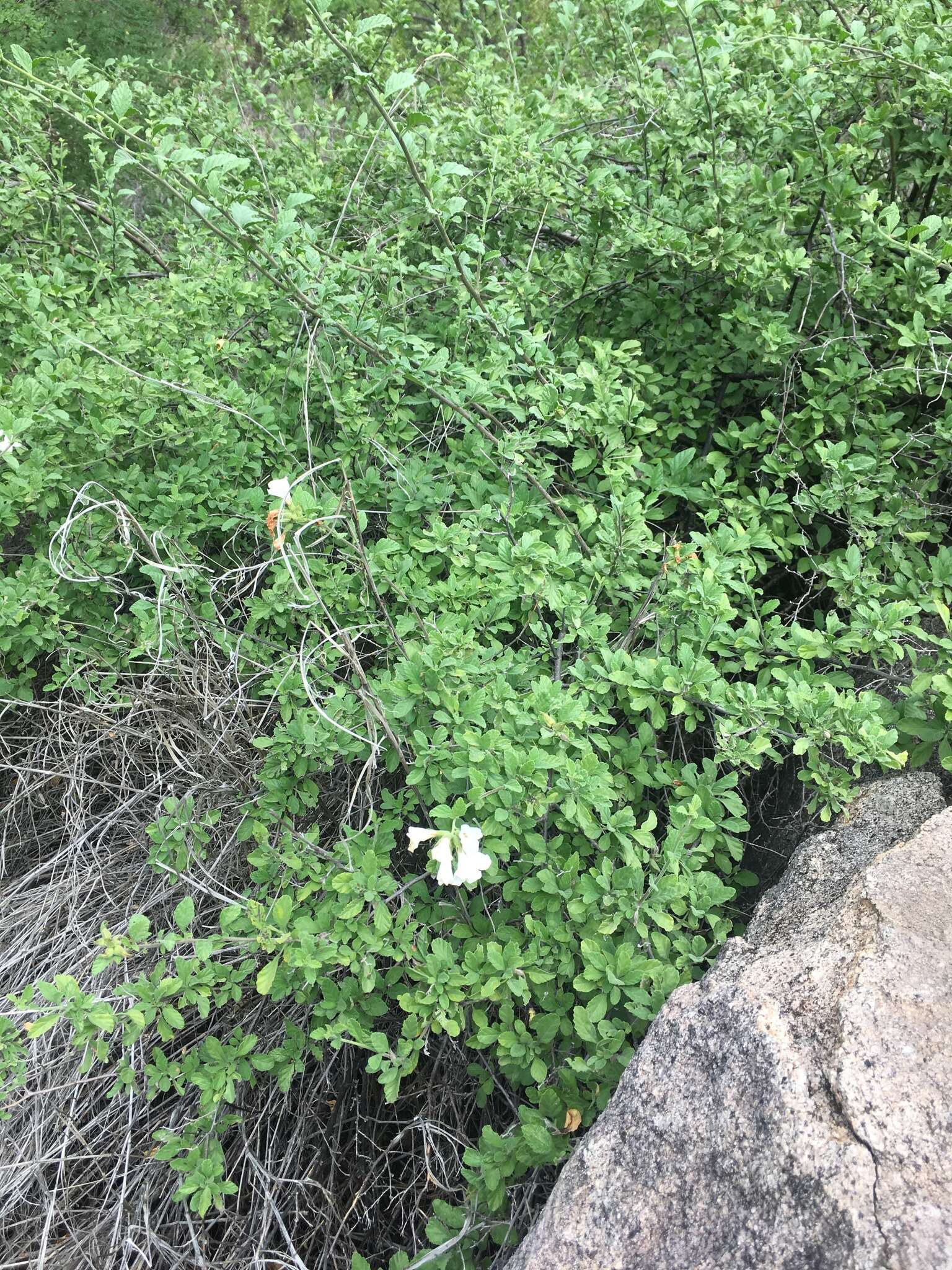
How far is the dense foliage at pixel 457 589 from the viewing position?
159 cm

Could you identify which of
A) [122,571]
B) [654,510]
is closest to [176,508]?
[122,571]

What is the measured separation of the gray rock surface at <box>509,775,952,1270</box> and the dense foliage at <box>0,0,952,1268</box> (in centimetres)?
18

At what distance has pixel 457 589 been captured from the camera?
6.29 feet

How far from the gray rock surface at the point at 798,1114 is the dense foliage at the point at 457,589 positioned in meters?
0.18

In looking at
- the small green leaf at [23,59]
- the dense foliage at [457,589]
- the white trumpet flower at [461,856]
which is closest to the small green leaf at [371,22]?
the dense foliage at [457,589]

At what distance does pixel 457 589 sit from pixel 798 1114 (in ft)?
3.88

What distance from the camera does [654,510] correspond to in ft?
6.81

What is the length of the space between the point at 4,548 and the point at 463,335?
5.42 feet

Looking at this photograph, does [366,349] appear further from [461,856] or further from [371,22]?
[461,856]

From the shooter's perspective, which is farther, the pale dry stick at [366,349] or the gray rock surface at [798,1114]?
the pale dry stick at [366,349]

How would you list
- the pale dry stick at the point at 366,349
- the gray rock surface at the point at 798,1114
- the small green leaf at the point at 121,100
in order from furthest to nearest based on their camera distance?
1. the pale dry stick at the point at 366,349
2. the small green leaf at the point at 121,100
3. the gray rock surface at the point at 798,1114

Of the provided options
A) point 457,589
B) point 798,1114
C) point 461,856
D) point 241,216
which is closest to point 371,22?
point 241,216

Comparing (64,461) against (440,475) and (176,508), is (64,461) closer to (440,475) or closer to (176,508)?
(176,508)

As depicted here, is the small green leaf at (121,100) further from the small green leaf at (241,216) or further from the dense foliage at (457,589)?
the small green leaf at (241,216)
